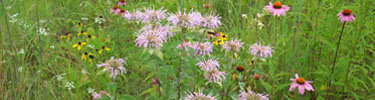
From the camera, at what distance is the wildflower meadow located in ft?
4.25

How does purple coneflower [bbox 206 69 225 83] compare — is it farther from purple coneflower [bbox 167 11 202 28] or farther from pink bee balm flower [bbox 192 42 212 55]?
purple coneflower [bbox 167 11 202 28]

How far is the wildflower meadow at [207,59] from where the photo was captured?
4.25 ft

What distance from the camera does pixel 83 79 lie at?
2.05 meters

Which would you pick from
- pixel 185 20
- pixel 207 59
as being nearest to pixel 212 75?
pixel 207 59

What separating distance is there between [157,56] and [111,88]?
202 mm

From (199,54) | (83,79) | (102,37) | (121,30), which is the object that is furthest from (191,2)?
(199,54)

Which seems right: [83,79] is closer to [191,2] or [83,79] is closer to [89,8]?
[191,2]

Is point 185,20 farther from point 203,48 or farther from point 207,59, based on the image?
point 207,59

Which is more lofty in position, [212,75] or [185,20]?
[185,20]

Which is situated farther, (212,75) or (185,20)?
(212,75)

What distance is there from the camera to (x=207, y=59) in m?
1.54

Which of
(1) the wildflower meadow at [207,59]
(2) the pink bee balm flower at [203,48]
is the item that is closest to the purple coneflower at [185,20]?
(1) the wildflower meadow at [207,59]

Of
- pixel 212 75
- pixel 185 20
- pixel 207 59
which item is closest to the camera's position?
pixel 185 20

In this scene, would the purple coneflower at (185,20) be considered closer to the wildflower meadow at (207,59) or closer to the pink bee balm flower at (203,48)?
the wildflower meadow at (207,59)
